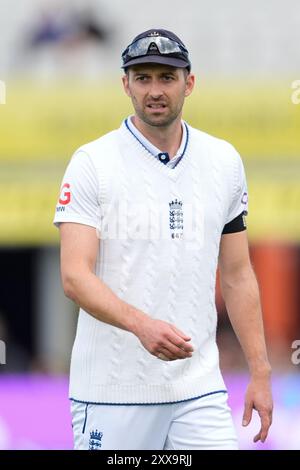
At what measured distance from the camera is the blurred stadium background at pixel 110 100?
16.3m

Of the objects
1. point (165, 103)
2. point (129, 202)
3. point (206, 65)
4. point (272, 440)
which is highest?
point (206, 65)

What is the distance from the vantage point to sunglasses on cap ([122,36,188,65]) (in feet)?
18.3

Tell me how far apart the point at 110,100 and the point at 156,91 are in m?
11.0

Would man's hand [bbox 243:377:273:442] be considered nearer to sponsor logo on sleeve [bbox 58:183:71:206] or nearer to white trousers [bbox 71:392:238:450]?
white trousers [bbox 71:392:238:450]

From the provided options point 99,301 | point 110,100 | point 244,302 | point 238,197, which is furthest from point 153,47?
point 110,100

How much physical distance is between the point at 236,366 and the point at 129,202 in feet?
27.3

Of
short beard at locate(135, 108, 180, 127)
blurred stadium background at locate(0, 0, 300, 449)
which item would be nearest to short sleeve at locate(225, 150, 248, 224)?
short beard at locate(135, 108, 180, 127)

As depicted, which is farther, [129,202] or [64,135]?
[64,135]

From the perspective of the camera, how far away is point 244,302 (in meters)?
6.02

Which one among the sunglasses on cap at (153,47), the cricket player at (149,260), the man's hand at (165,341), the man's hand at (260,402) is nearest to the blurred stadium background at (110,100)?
the man's hand at (260,402)

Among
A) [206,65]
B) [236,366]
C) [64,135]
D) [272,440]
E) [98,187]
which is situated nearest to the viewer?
[98,187]

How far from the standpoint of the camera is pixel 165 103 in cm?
561
